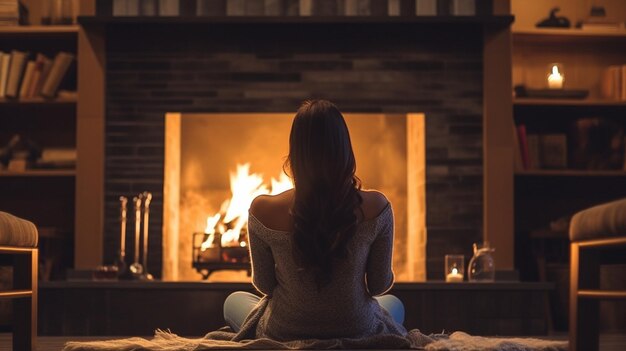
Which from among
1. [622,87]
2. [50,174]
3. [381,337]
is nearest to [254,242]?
[381,337]

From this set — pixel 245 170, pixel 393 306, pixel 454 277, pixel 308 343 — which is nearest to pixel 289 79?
pixel 245 170

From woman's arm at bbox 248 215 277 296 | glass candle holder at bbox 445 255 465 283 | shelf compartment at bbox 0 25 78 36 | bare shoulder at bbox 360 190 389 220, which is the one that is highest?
shelf compartment at bbox 0 25 78 36

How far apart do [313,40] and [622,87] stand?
169 cm

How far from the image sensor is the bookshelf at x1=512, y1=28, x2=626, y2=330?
563 centimetres

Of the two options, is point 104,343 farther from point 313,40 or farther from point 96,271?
point 313,40

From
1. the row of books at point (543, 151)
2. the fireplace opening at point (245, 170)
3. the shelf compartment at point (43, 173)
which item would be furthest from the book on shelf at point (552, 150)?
the shelf compartment at point (43, 173)

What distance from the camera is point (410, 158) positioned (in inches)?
227

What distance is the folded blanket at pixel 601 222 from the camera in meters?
2.40

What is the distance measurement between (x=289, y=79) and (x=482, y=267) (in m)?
1.39

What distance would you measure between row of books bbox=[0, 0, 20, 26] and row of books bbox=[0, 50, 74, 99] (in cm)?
16

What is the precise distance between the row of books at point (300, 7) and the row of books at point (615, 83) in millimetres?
841

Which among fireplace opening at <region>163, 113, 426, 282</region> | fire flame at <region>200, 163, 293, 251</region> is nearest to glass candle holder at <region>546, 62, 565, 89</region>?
fireplace opening at <region>163, 113, 426, 282</region>

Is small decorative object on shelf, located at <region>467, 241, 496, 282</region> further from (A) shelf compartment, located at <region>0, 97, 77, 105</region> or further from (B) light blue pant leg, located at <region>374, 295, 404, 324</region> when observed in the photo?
(A) shelf compartment, located at <region>0, 97, 77, 105</region>

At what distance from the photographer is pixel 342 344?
275 centimetres
